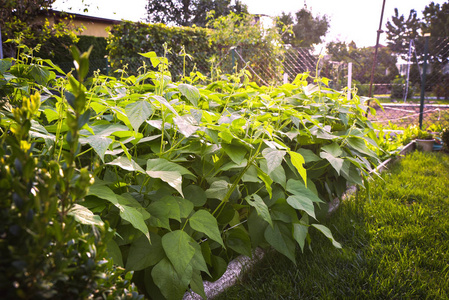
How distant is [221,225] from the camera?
1.53 m

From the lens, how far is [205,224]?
4.04 ft

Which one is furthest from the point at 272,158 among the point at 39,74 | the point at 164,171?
the point at 39,74

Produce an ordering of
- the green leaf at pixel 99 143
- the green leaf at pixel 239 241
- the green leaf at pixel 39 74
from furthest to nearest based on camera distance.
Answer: the green leaf at pixel 39 74 → the green leaf at pixel 239 241 → the green leaf at pixel 99 143

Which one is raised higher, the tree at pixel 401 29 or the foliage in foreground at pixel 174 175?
the tree at pixel 401 29

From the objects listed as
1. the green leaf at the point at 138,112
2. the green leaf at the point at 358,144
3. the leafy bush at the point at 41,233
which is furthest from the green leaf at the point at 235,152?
the green leaf at the point at 358,144

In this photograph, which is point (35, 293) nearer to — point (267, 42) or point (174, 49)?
point (267, 42)

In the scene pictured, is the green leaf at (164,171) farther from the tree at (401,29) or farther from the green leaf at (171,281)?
the tree at (401,29)

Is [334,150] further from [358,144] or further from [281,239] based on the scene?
[281,239]

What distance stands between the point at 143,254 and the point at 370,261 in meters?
1.18

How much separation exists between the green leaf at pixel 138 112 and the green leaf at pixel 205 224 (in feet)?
1.33

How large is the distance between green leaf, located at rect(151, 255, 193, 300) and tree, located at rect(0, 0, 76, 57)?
19.6 feet

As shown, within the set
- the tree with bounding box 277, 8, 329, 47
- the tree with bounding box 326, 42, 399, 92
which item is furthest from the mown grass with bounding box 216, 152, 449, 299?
the tree with bounding box 277, 8, 329, 47

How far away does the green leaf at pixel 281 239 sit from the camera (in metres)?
1.50

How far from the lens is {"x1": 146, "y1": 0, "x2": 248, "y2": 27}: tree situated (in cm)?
2967
